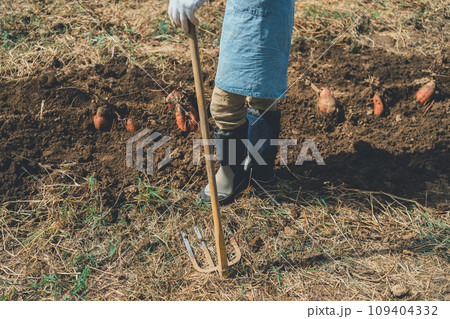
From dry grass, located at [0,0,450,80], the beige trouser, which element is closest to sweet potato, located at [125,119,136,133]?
dry grass, located at [0,0,450,80]

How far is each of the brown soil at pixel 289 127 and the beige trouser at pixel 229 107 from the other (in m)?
0.52

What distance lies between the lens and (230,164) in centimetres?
199

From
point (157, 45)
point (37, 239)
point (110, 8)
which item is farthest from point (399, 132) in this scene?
point (110, 8)

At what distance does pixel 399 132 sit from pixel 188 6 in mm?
1749

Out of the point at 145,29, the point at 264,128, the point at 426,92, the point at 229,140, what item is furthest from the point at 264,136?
the point at 145,29

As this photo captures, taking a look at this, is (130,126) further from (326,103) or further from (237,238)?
(326,103)

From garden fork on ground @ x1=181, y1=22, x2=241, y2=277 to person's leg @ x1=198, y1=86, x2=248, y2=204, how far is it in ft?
0.78

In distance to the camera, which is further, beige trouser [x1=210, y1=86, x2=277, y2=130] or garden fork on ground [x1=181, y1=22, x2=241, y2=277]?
beige trouser [x1=210, y1=86, x2=277, y2=130]

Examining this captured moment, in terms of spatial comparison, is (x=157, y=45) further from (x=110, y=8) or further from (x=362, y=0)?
(x=362, y=0)

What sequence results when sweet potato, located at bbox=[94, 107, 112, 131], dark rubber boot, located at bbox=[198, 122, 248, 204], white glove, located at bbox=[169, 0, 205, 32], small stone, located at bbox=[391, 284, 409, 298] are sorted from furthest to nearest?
1. sweet potato, located at bbox=[94, 107, 112, 131]
2. dark rubber boot, located at bbox=[198, 122, 248, 204]
3. small stone, located at bbox=[391, 284, 409, 298]
4. white glove, located at bbox=[169, 0, 205, 32]

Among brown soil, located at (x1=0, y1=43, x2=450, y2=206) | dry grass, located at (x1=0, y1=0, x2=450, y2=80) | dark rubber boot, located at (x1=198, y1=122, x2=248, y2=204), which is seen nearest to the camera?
dark rubber boot, located at (x1=198, y1=122, x2=248, y2=204)

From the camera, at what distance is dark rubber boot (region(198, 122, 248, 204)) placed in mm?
1845

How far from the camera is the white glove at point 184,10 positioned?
A: 4.11 ft

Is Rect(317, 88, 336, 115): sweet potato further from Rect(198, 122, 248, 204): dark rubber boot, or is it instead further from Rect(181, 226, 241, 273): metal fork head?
Rect(181, 226, 241, 273): metal fork head
